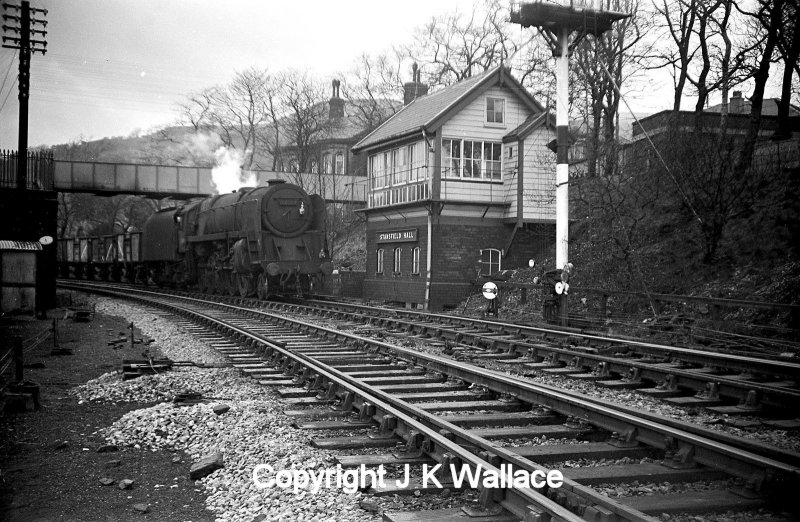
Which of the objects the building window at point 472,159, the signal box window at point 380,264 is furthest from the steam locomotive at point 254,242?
the building window at point 472,159

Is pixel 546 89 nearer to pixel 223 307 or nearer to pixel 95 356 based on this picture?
pixel 223 307

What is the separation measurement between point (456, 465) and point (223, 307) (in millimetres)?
15361

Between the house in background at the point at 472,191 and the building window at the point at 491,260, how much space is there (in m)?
0.03

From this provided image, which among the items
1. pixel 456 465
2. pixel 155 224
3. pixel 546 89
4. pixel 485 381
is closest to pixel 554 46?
pixel 485 381

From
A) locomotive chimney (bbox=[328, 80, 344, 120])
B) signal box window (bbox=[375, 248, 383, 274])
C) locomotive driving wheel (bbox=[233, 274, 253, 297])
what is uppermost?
locomotive chimney (bbox=[328, 80, 344, 120])

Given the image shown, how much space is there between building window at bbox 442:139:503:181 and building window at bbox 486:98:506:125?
0.83 metres

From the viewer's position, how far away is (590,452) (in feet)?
16.8

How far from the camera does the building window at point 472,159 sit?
74.7ft

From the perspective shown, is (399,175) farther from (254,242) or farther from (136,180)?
(136,180)

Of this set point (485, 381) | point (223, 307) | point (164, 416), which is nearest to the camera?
point (164, 416)

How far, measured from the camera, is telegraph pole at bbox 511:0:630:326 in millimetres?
14070

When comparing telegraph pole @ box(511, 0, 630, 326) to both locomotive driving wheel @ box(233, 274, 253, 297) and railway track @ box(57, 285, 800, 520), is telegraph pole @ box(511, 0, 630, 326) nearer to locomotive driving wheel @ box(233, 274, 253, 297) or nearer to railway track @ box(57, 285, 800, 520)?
railway track @ box(57, 285, 800, 520)

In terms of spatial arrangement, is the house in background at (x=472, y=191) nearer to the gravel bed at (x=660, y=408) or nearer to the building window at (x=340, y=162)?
the gravel bed at (x=660, y=408)

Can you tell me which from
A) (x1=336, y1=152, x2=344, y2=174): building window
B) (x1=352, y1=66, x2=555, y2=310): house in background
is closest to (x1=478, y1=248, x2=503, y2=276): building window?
(x1=352, y1=66, x2=555, y2=310): house in background
